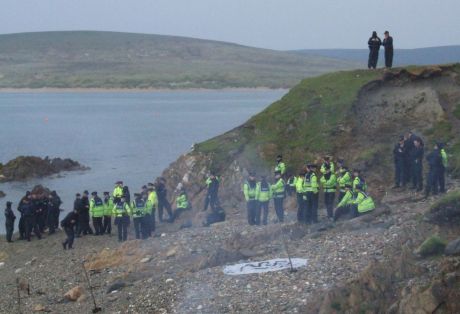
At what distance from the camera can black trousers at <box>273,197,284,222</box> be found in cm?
2738

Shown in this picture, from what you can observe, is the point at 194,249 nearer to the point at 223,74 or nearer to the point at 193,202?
the point at 193,202

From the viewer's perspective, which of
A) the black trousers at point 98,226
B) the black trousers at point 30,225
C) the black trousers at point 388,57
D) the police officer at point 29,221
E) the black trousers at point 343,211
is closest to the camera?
Result: the black trousers at point 343,211

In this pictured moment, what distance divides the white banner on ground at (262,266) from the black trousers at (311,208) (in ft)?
15.2

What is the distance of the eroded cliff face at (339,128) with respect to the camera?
32.0 metres

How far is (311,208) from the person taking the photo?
85.0ft

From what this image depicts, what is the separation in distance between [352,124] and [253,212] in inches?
288

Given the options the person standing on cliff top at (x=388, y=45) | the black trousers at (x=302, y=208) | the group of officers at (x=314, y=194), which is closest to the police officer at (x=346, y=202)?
the group of officers at (x=314, y=194)

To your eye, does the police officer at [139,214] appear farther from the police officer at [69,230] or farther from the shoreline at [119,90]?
the shoreline at [119,90]

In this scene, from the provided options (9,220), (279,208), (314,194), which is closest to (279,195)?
(279,208)

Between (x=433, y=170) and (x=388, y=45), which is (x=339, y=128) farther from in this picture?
(x=433, y=170)

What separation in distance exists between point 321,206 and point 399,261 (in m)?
11.9

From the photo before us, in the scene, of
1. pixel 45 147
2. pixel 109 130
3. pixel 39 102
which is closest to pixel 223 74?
pixel 39 102

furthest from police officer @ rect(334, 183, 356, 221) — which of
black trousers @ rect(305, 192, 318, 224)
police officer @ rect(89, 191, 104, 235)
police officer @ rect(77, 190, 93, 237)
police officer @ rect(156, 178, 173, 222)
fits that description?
police officer @ rect(77, 190, 93, 237)

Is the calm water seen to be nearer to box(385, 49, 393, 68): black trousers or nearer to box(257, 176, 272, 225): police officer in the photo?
box(257, 176, 272, 225): police officer
